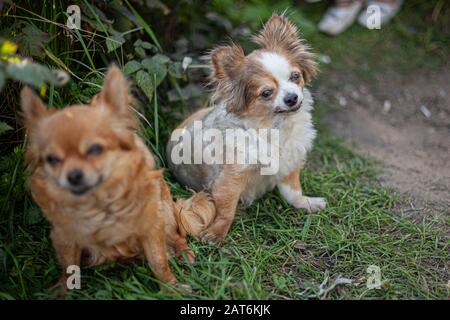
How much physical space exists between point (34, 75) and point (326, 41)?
170 inches

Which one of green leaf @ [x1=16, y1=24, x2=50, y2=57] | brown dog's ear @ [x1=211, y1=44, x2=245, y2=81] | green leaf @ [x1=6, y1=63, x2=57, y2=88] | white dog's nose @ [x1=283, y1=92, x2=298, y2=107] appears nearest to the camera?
green leaf @ [x1=6, y1=63, x2=57, y2=88]

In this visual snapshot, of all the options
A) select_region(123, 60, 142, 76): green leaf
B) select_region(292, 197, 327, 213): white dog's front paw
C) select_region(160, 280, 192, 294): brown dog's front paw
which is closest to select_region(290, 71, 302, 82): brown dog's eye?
select_region(292, 197, 327, 213): white dog's front paw

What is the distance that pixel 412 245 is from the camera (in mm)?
3434

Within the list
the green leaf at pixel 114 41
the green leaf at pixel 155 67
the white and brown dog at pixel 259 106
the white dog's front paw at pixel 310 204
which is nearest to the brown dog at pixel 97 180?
the white and brown dog at pixel 259 106

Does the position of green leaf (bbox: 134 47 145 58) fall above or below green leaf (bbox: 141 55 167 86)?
above

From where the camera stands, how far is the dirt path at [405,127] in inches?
164

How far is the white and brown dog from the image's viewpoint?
3.42 metres

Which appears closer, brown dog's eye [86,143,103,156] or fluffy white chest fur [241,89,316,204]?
brown dog's eye [86,143,103,156]

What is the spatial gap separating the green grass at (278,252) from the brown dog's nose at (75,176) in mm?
772

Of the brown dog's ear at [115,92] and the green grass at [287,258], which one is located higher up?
the brown dog's ear at [115,92]

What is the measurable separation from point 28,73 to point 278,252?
1852 mm

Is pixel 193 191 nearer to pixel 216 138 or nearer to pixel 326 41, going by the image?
pixel 216 138

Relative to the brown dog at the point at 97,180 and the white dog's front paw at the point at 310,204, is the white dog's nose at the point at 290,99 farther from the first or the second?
the brown dog at the point at 97,180

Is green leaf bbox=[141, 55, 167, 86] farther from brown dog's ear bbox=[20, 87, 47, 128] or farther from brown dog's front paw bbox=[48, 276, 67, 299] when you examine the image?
brown dog's front paw bbox=[48, 276, 67, 299]
